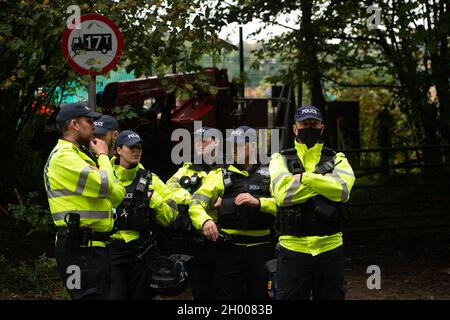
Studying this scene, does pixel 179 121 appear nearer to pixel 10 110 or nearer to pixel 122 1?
pixel 10 110

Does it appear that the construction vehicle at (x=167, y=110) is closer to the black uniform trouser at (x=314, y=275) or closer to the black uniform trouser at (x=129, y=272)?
the black uniform trouser at (x=129, y=272)

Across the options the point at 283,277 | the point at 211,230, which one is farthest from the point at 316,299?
the point at 211,230

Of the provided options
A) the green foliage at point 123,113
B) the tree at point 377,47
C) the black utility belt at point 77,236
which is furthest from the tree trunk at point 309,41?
the black utility belt at point 77,236

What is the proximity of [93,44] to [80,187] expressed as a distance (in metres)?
2.46

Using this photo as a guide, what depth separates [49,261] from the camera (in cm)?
853

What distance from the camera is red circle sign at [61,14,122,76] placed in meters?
7.29

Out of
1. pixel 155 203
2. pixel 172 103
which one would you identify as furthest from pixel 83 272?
pixel 172 103

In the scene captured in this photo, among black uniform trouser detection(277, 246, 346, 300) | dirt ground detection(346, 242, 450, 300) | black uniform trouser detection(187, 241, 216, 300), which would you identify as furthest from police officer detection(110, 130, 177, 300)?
dirt ground detection(346, 242, 450, 300)

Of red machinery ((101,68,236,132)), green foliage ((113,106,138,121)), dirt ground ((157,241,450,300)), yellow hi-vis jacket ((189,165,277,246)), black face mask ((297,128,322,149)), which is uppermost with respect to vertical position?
red machinery ((101,68,236,132))

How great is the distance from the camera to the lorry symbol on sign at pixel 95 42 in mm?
7375

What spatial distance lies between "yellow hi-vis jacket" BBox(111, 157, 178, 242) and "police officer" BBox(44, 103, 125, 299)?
88 centimetres

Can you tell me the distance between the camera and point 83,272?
538cm

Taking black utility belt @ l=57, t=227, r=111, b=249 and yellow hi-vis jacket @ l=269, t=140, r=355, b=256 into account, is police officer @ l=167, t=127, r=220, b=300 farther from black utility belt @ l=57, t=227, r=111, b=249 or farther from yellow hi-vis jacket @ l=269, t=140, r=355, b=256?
black utility belt @ l=57, t=227, r=111, b=249

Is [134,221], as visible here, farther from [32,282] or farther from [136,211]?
[32,282]
